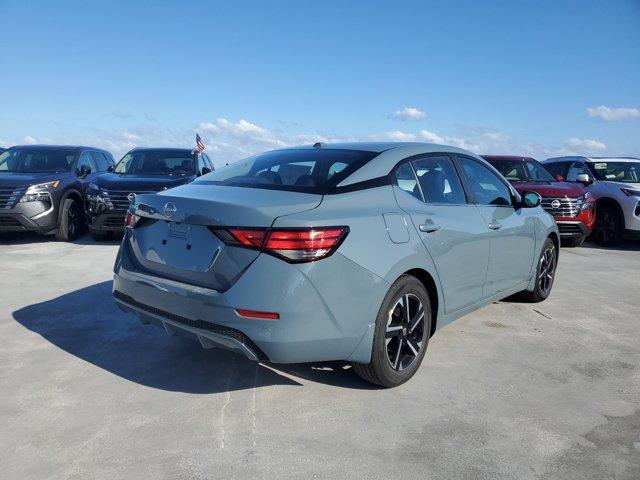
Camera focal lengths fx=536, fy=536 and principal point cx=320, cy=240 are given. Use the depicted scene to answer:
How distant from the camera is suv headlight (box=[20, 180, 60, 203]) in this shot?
8.33 meters

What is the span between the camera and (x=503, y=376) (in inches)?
146

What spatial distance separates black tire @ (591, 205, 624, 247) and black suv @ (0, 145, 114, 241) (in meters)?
9.61

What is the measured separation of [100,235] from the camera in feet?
29.8

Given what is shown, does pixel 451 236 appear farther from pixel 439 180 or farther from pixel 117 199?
pixel 117 199

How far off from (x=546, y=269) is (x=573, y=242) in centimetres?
494

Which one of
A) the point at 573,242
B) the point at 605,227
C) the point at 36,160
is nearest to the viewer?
the point at 36,160

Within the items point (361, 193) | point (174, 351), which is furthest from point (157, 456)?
point (361, 193)

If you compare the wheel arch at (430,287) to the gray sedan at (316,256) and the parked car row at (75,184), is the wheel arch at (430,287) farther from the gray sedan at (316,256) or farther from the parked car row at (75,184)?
the parked car row at (75,184)

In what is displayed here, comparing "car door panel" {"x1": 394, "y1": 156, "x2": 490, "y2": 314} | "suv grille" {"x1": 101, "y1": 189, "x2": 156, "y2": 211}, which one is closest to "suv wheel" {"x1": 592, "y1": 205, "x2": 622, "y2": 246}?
"car door panel" {"x1": 394, "y1": 156, "x2": 490, "y2": 314}

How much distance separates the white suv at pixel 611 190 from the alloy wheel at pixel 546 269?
4.43 meters

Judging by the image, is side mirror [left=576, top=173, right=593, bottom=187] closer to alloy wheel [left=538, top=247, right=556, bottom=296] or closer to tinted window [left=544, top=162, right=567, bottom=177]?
tinted window [left=544, top=162, right=567, bottom=177]

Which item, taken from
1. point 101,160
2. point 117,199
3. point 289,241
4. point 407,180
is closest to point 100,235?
point 117,199

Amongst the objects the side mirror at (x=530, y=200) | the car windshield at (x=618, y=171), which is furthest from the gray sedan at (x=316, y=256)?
the car windshield at (x=618, y=171)

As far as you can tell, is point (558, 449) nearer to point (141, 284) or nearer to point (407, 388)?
point (407, 388)
